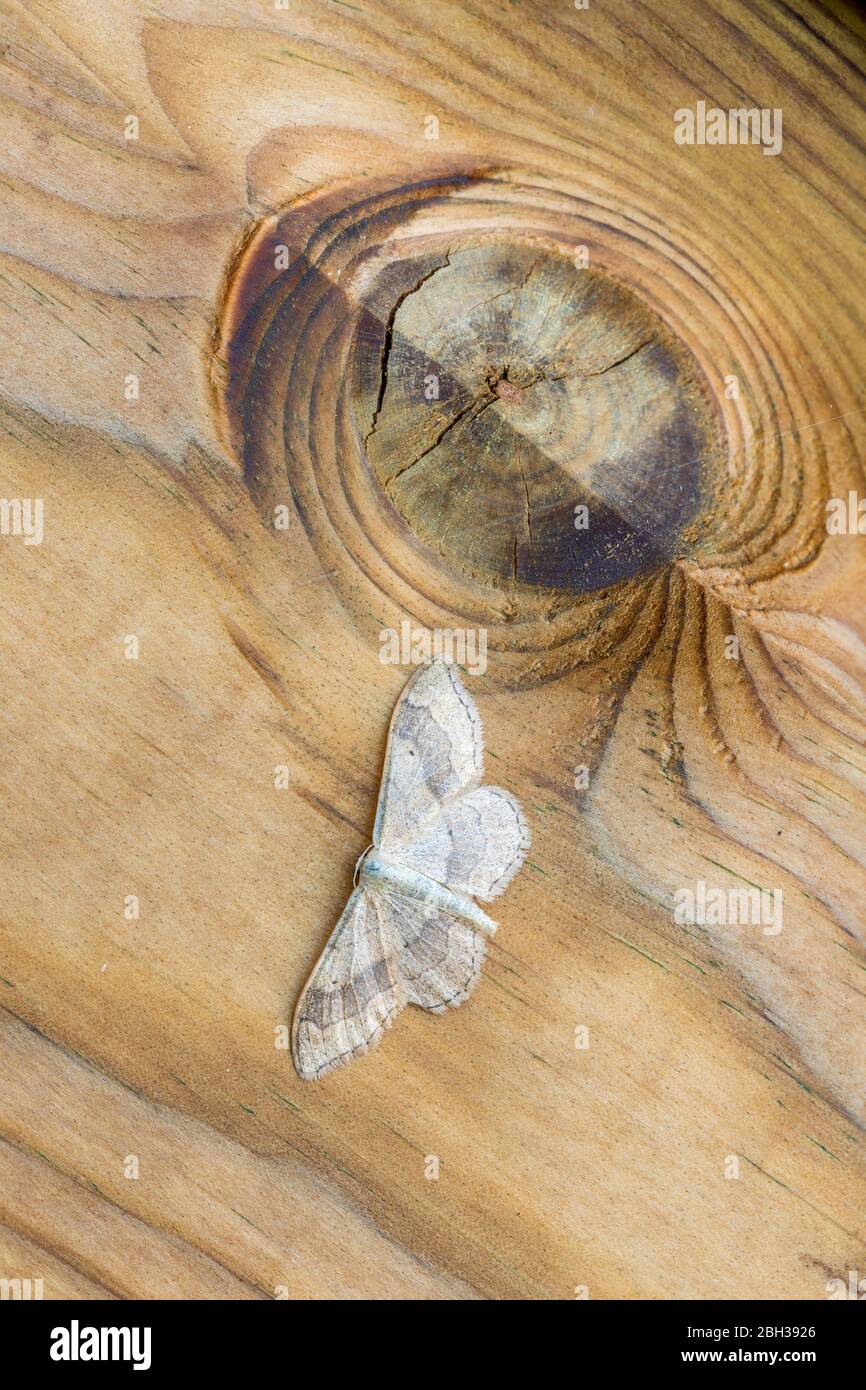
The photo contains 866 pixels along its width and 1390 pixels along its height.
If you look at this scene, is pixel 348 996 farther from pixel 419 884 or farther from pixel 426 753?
pixel 426 753

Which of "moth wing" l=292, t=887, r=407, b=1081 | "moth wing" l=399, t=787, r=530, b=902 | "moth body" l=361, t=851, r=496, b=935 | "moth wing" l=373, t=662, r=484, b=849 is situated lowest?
"moth wing" l=292, t=887, r=407, b=1081

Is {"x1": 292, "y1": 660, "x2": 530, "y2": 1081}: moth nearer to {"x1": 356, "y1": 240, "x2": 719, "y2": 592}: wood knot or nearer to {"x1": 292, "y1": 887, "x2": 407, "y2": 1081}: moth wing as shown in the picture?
{"x1": 292, "y1": 887, "x2": 407, "y2": 1081}: moth wing

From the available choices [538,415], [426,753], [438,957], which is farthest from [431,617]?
[438,957]

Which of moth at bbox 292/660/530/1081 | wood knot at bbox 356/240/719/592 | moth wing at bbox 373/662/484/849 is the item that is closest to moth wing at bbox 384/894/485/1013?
moth at bbox 292/660/530/1081

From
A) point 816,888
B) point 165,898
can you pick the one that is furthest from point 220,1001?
point 816,888

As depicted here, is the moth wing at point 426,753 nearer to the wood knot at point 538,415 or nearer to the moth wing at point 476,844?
the moth wing at point 476,844

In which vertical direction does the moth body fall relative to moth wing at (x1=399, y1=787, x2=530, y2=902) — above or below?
below
